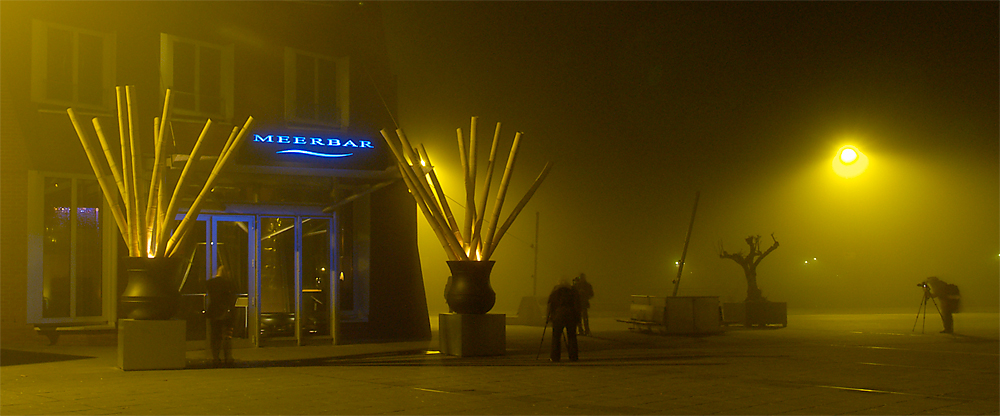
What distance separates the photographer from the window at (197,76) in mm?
17375

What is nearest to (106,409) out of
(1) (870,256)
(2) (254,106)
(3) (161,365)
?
(3) (161,365)

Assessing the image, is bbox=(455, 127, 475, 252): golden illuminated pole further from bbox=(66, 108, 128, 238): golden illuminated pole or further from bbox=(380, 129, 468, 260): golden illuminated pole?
bbox=(66, 108, 128, 238): golden illuminated pole

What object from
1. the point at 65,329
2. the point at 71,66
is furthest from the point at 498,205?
the point at 71,66

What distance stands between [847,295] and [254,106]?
145 ft

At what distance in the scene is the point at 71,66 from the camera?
16797mm

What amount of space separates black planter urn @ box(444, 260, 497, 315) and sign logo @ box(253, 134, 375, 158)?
13.2ft

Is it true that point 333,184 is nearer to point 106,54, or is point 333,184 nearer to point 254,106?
point 254,106

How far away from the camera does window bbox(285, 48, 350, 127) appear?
60.5ft

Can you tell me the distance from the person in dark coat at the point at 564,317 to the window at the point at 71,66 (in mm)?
10012

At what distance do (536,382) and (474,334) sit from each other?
3.87m

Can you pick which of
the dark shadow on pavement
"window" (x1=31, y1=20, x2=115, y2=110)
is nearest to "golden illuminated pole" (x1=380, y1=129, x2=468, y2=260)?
the dark shadow on pavement

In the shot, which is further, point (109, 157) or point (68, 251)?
point (68, 251)

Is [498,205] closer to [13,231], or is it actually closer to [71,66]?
[71,66]

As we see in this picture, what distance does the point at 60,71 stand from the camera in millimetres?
16719
